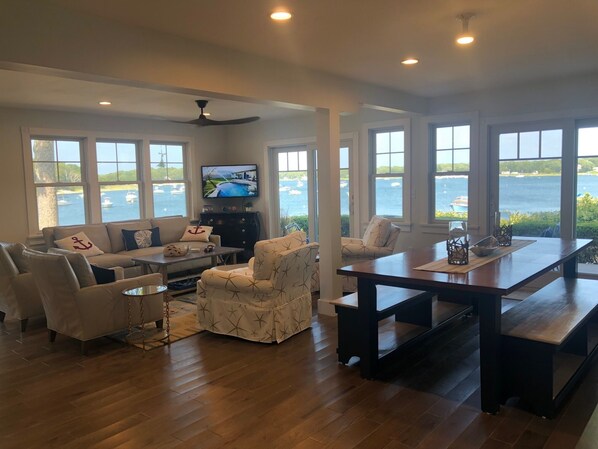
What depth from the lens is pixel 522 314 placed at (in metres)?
3.33

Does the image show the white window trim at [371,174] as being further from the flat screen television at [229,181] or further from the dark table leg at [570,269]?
the dark table leg at [570,269]

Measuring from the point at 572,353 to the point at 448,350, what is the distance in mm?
887

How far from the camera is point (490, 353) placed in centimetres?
294

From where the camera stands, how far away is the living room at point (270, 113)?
3.16 meters

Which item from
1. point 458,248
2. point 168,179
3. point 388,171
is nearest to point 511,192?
point 388,171

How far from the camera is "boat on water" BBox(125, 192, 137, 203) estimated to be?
809cm

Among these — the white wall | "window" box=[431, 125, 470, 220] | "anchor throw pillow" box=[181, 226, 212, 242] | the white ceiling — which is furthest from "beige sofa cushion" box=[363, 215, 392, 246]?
the white wall

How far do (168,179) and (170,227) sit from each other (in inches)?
43.1

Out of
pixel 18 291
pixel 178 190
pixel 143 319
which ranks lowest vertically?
pixel 143 319

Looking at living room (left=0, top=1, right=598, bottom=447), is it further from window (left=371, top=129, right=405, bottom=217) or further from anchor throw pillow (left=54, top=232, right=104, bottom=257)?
anchor throw pillow (left=54, top=232, right=104, bottom=257)

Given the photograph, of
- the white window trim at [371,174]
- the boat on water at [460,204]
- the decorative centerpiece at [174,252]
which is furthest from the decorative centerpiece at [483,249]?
the decorative centerpiece at [174,252]

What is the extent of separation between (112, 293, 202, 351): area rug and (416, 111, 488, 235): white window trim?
132 inches

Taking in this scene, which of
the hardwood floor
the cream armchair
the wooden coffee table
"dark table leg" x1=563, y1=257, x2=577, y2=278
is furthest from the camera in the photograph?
the wooden coffee table

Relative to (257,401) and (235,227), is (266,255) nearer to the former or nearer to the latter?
(257,401)
